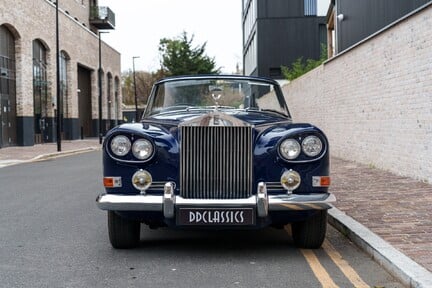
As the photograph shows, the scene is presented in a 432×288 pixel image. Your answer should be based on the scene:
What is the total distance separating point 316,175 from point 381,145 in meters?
7.47

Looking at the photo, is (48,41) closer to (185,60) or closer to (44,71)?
(44,71)

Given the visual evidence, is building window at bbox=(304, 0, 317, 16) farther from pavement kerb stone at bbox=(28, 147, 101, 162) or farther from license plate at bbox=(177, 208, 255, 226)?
license plate at bbox=(177, 208, 255, 226)

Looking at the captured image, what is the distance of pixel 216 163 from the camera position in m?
5.06

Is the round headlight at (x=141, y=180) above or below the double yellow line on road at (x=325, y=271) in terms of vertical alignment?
above

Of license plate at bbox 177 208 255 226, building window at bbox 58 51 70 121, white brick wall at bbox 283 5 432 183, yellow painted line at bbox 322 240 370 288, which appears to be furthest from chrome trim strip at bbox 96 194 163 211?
building window at bbox 58 51 70 121

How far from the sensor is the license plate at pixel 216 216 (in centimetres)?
493

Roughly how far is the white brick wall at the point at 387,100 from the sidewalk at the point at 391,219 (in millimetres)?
722

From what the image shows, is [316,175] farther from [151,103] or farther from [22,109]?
[22,109]

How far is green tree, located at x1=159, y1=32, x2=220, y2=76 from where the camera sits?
2562 inches

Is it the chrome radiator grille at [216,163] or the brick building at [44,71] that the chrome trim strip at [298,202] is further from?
the brick building at [44,71]

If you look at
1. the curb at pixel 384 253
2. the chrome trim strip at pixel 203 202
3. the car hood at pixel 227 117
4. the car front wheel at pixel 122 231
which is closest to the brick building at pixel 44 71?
the car hood at pixel 227 117

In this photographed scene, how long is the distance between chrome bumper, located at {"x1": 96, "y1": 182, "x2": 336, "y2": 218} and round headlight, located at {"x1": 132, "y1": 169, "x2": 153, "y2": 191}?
0.34 feet

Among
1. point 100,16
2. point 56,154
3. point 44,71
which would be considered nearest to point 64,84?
point 44,71

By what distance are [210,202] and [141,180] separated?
2.22ft
